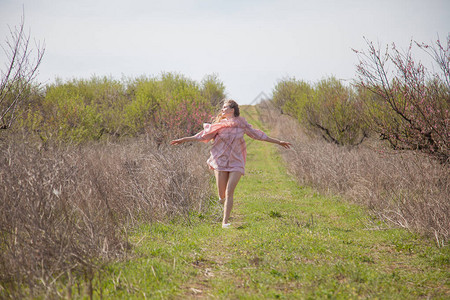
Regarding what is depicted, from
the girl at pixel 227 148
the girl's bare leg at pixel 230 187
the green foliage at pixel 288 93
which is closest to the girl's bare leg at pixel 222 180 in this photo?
the girl at pixel 227 148

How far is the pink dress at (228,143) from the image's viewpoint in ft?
21.3

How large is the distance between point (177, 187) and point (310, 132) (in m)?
13.6

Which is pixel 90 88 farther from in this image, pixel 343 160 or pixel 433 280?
pixel 433 280

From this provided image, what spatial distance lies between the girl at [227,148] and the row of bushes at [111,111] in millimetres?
7162

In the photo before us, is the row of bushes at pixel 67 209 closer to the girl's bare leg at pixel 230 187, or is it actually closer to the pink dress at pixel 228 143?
the girl's bare leg at pixel 230 187

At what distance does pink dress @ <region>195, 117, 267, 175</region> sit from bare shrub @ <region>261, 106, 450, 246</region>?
2850 mm

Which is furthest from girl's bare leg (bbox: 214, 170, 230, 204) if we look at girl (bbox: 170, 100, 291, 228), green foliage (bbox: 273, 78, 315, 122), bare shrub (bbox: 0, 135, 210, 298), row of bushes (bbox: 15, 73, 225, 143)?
green foliage (bbox: 273, 78, 315, 122)

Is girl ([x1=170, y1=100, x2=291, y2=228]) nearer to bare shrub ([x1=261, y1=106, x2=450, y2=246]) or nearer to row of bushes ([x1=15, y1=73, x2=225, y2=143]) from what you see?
bare shrub ([x1=261, y1=106, x2=450, y2=246])

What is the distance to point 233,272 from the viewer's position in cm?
449

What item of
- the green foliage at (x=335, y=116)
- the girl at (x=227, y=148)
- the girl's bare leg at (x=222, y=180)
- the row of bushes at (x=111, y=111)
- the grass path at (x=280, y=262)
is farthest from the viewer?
the green foliage at (x=335, y=116)

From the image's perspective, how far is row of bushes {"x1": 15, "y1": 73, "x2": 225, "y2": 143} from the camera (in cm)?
1459

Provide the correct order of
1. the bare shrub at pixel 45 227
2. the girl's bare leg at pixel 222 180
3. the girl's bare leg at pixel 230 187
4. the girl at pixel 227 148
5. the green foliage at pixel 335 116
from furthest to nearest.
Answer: the green foliage at pixel 335 116 < the girl's bare leg at pixel 222 180 < the girl at pixel 227 148 < the girl's bare leg at pixel 230 187 < the bare shrub at pixel 45 227

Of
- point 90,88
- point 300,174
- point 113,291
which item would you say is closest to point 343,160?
point 300,174

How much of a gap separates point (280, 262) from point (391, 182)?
16.3 ft
